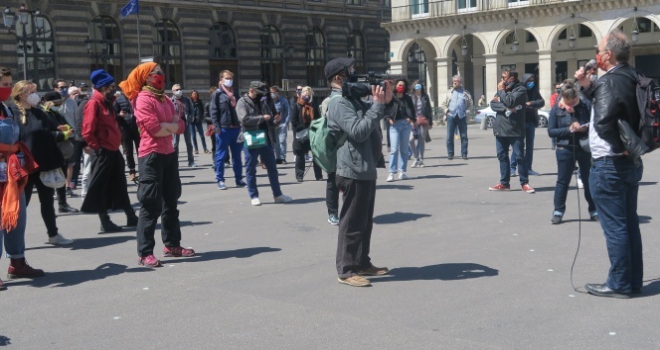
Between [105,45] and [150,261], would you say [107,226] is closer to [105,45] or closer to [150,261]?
[150,261]

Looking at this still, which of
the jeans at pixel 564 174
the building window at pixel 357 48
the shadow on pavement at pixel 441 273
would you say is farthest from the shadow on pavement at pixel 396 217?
the building window at pixel 357 48

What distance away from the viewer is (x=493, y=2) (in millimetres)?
41344

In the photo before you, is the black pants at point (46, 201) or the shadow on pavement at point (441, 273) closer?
the shadow on pavement at point (441, 273)

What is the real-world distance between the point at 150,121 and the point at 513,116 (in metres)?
6.71

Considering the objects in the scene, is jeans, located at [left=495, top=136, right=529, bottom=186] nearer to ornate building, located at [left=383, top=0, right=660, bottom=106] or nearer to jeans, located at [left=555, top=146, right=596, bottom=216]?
jeans, located at [left=555, top=146, right=596, bottom=216]

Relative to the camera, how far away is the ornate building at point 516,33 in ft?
125

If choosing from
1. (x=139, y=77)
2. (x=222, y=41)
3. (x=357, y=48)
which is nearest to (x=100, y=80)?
(x=139, y=77)

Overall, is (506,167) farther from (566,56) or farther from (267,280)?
(566,56)

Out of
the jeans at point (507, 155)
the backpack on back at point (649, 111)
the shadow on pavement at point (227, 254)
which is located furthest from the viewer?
the jeans at point (507, 155)

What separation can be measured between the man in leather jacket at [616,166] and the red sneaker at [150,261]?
4044 mm

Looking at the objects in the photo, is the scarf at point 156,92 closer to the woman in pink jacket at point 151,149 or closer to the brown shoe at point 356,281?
the woman in pink jacket at point 151,149

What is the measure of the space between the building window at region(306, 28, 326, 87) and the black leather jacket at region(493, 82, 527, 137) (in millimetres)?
38170

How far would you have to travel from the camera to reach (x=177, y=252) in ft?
27.1

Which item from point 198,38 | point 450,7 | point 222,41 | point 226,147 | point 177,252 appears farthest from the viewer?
point 222,41
